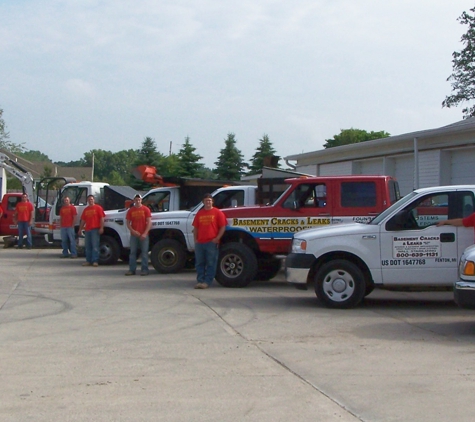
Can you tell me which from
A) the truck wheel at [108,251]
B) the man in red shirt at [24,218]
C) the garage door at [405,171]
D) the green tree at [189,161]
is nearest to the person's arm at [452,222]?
the truck wheel at [108,251]

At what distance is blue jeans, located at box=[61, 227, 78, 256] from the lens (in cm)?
2106

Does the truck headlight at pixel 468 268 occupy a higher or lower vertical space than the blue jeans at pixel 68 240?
lower

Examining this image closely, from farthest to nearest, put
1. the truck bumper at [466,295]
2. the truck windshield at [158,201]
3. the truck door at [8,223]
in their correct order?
the truck door at [8,223] → the truck windshield at [158,201] → the truck bumper at [466,295]

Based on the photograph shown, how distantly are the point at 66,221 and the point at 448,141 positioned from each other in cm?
1107

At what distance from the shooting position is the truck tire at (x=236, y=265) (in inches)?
544

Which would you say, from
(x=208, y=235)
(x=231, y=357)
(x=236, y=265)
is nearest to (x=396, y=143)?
(x=236, y=265)

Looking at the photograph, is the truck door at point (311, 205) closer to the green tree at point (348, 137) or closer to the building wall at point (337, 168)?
the building wall at point (337, 168)

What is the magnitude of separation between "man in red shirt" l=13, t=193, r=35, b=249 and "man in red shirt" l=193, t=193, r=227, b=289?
11946mm

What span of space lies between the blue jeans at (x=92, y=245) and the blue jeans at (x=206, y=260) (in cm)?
532

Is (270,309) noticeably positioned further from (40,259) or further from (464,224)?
(40,259)

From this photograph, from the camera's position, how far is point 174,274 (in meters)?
16.7

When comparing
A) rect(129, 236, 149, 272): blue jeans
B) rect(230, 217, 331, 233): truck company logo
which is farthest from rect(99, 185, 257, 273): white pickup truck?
rect(230, 217, 331, 233): truck company logo

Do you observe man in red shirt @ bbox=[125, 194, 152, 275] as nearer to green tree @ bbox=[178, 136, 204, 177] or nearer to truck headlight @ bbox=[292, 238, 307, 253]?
truck headlight @ bbox=[292, 238, 307, 253]

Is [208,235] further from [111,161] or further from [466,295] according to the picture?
[111,161]
